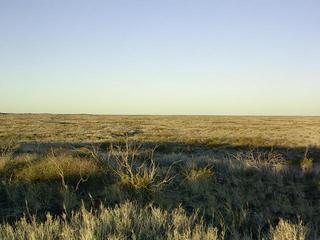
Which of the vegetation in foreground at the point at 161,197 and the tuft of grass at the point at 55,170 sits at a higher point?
the tuft of grass at the point at 55,170

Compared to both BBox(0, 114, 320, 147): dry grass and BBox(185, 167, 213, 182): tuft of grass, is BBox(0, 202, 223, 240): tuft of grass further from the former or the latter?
BBox(0, 114, 320, 147): dry grass

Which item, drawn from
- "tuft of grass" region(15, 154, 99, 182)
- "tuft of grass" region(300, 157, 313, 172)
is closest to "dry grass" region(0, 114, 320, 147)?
"tuft of grass" region(300, 157, 313, 172)

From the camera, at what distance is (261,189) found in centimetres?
1038

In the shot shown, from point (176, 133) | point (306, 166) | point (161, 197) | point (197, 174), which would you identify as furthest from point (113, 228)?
point (176, 133)

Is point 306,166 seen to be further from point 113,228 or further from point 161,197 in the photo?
point 113,228

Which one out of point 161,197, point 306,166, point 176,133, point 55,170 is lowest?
point 176,133

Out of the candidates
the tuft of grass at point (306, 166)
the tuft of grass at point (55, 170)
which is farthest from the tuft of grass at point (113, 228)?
the tuft of grass at point (306, 166)

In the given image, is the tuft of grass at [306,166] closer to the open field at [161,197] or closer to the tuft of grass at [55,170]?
the open field at [161,197]

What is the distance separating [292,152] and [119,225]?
64.3ft

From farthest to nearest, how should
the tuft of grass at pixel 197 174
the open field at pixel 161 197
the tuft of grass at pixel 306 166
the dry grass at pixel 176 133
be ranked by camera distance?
the dry grass at pixel 176 133, the tuft of grass at pixel 306 166, the tuft of grass at pixel 197 174, the open field at pixel 161 197

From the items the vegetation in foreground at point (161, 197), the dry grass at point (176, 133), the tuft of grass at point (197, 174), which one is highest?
the tuft of grass at point (197, 174)

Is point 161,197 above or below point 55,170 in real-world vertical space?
below

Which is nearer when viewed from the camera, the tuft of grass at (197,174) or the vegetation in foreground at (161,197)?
the vegetation in foreground at (161,197)

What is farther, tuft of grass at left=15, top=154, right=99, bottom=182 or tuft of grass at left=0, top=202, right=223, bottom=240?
tuft of grass at left=15, top=154, right=99, bottom=182
